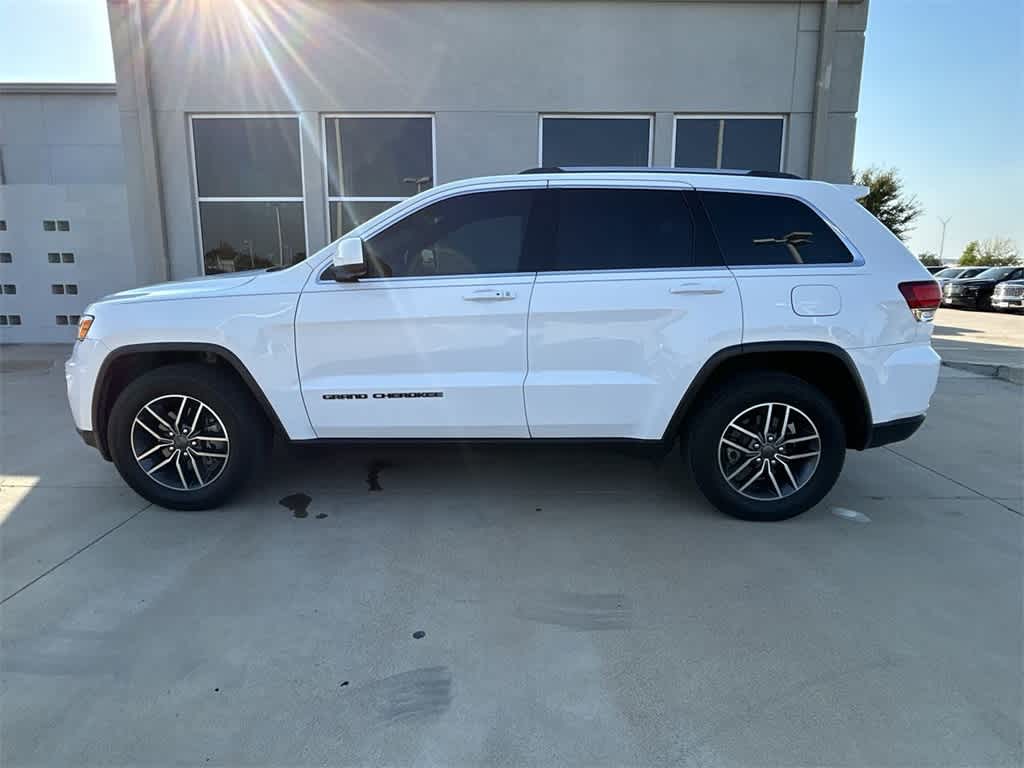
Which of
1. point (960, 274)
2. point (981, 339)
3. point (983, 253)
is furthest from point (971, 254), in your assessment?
point (981, 339)

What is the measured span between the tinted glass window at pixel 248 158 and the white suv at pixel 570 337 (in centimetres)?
528

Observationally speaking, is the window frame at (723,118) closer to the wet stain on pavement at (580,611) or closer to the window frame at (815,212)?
the window frame at (815,212)

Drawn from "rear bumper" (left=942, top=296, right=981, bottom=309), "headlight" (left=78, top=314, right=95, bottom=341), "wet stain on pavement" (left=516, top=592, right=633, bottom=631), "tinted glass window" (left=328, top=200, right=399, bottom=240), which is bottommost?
"wet stain on pavement" (left=516, top=592, right=633, bottom=631)

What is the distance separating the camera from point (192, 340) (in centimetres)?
361

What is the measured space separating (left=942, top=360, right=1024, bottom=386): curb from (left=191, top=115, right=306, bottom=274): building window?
9.73m

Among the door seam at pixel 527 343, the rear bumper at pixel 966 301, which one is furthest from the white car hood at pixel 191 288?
the rear bumper at pixel 966 301

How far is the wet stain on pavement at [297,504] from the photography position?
3840 millimetres

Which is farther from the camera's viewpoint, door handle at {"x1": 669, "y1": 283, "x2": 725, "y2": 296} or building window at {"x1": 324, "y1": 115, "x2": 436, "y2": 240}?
building window at {"x1": 324, "y1": 115, "x2": 436, "y2": 240}

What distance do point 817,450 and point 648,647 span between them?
71.3 inches

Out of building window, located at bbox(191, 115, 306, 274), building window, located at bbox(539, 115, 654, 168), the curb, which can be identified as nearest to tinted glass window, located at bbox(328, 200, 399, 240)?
building window, located at bbox(191, 115, 306, 274)

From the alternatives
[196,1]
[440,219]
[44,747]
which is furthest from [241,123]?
[44,747]

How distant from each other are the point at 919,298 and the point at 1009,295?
73.4 feet

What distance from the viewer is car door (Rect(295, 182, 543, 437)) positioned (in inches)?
140

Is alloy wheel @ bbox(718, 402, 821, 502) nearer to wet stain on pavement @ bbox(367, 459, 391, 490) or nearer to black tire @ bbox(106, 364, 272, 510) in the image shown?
wet stain on pavement @ bbox(367, 459, 391, 490)
